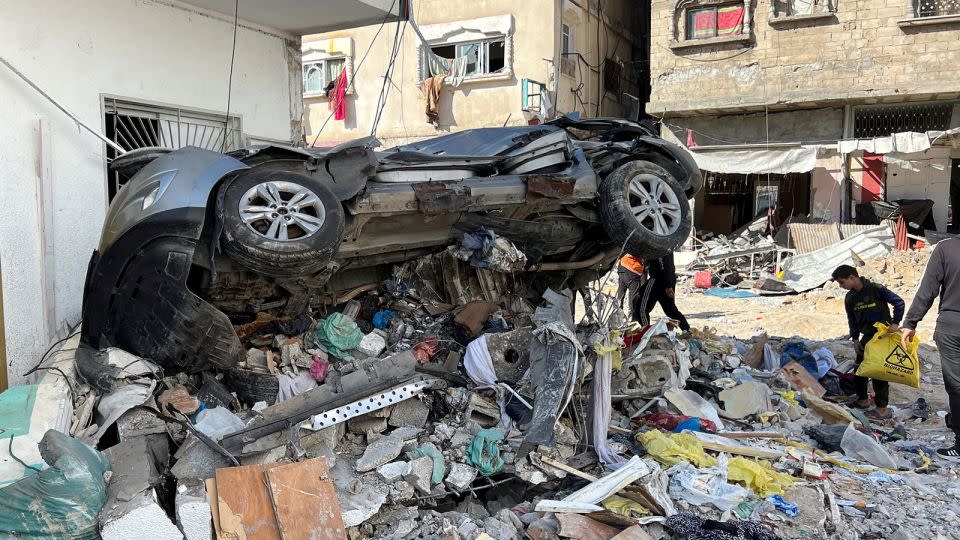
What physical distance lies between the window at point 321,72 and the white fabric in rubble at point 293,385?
15.7m

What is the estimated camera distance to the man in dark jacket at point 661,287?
9.07 m

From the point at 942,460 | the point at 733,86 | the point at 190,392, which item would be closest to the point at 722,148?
the point at 733,86

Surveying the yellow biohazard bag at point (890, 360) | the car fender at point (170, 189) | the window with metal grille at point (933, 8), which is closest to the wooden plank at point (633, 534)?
the car fender at point (170, 189)

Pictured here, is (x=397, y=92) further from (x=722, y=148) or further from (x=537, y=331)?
(x=537, y=331)

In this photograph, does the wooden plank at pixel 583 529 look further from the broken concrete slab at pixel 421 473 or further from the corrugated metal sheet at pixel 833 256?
the corrugated metal sheet at pixel 833 256

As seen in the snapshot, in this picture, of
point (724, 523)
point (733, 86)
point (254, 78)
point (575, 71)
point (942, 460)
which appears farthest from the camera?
point (575, 71)

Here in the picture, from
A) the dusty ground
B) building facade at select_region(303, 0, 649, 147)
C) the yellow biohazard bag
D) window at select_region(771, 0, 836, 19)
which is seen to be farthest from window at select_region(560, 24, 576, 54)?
the yellow biohazard bag

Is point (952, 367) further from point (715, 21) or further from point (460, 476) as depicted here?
point (715, 21)

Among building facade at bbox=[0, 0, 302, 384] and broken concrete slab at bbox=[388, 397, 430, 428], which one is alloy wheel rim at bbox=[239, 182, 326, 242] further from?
building facade at bbox=[0, 0, 302, 384]

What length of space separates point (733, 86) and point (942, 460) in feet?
40.5

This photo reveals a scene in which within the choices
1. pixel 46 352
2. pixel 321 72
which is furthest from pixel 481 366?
pixel 321 72

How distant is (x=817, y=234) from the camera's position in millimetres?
15688

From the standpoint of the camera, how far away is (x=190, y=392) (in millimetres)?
5062

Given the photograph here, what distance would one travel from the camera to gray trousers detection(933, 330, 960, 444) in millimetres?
5605
